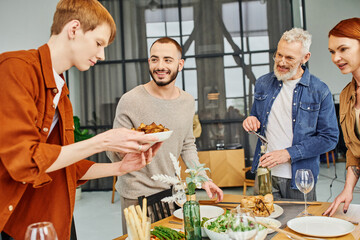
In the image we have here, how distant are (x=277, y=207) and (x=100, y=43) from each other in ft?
4.06

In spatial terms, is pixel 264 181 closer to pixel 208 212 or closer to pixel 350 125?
pixel 208 212

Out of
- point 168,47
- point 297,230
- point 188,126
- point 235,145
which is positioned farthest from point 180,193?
point 235,145

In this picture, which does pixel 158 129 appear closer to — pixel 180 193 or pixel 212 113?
pixel 180 193

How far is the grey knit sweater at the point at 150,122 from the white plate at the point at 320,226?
30.4 inches

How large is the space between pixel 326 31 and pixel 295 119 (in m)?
8.34

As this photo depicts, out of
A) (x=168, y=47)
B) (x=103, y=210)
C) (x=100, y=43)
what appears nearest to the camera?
(x=100, y=43)

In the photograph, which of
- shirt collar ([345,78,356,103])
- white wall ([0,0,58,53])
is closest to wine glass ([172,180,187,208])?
shirt collar ([345,78,356,103])

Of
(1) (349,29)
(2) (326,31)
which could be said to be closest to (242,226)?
(1) (349,29)

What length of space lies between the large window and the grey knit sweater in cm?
487

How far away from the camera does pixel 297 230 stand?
146cm

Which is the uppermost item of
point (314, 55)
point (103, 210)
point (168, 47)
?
point (314, 55)

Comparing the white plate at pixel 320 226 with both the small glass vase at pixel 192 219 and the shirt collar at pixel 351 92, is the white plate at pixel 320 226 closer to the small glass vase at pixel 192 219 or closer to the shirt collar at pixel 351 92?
the small glass vase at pixel 192 219

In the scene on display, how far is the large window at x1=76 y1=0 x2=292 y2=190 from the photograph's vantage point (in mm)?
7164

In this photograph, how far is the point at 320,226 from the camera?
5.08 ft
